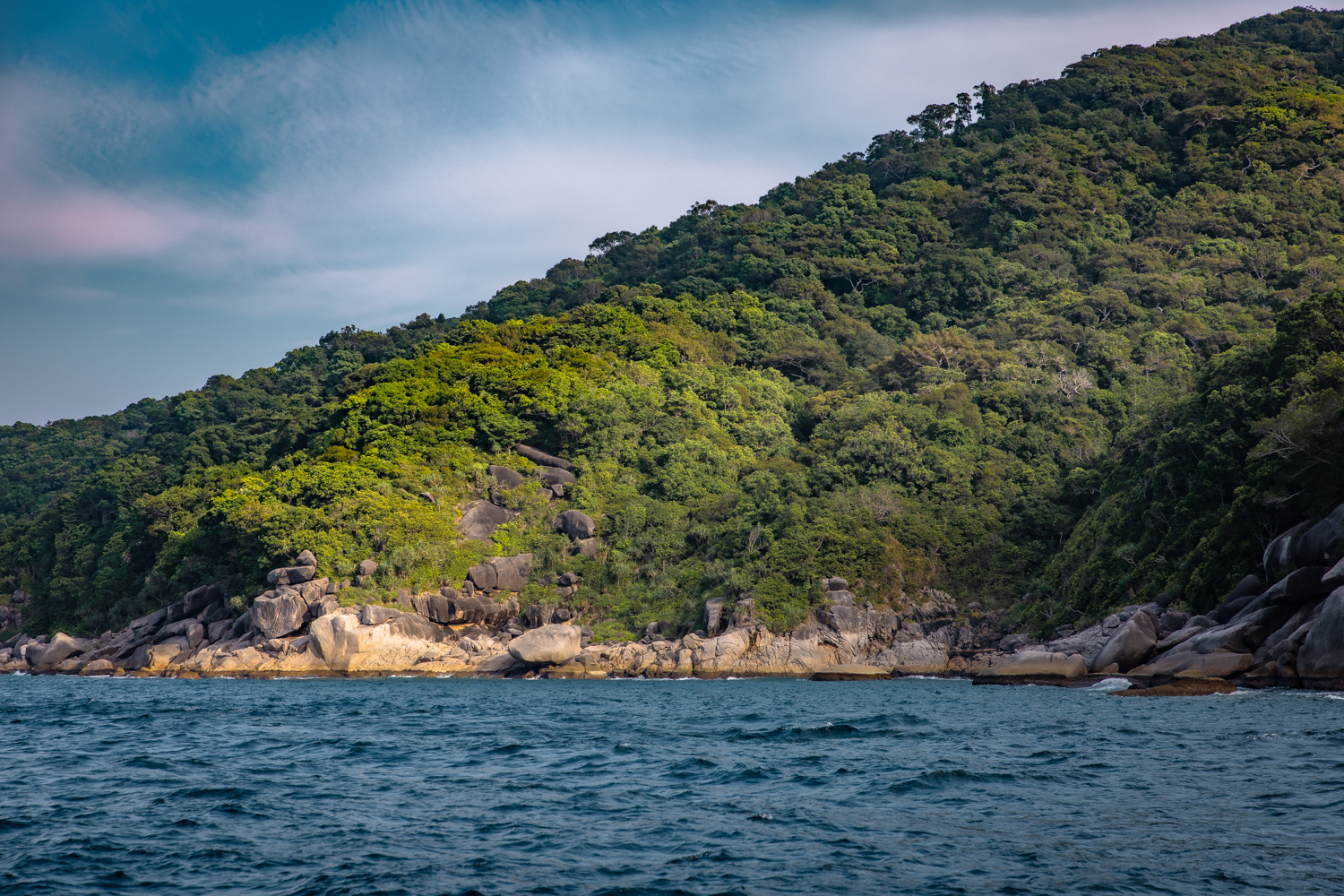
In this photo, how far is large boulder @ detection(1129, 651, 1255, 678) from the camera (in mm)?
28875

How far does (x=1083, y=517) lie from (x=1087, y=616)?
10872mm

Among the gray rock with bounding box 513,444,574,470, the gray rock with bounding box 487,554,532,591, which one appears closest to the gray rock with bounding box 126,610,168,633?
the gray rock with bounding box 487,554,532,591

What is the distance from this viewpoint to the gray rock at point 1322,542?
2844 centimetres

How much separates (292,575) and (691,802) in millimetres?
43617

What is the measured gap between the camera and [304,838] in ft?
40.3

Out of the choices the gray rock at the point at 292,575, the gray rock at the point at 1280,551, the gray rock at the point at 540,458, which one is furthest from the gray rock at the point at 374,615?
the gray rock at the point at 1280,551

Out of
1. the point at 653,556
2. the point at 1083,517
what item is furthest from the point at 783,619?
the point at 1083,517

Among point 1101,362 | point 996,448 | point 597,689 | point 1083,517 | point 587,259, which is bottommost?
point 597,689

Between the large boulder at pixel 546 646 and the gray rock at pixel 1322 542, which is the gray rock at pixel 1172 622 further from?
the large boulder at pixel 546 646

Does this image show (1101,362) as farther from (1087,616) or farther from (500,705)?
(500,705)

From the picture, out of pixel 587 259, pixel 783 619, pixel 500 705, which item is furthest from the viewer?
pixel 587 259

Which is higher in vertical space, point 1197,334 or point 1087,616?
point 1197,334

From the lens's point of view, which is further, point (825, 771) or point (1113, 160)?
point (1113, 160)

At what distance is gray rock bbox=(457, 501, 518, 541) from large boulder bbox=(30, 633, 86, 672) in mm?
23557
